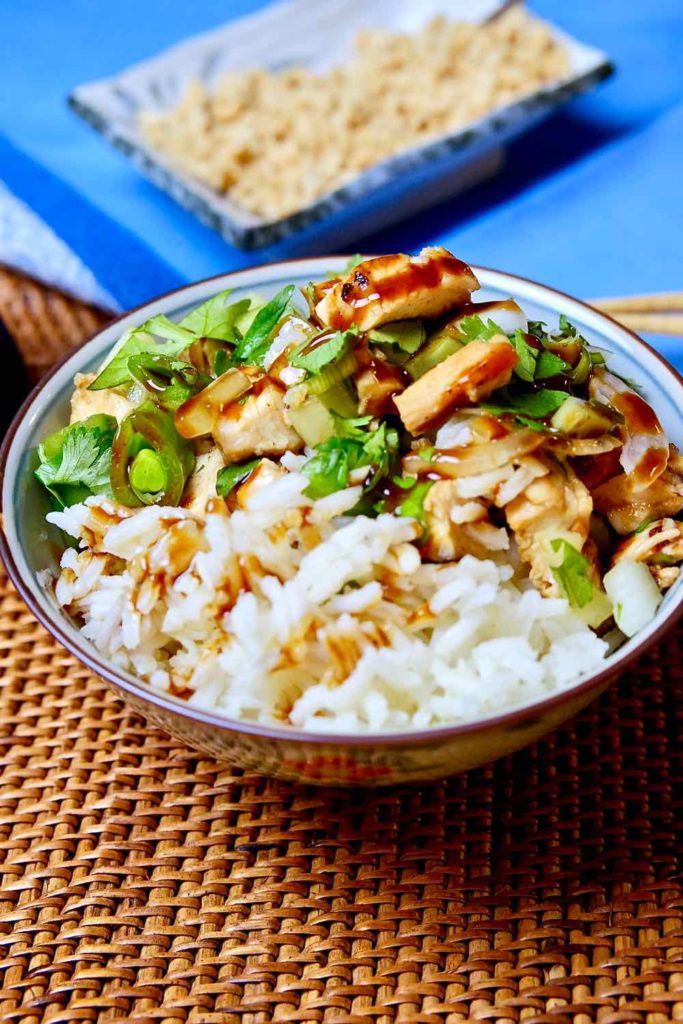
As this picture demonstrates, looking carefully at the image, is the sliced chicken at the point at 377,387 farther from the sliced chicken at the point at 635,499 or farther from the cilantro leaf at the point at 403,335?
the sliced chicken at the point at 635,499

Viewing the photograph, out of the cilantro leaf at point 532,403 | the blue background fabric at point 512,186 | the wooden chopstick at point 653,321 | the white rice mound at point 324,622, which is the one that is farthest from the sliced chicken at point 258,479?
the blue background fabric at point 512,186

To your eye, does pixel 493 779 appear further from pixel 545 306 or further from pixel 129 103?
pixel 129 103

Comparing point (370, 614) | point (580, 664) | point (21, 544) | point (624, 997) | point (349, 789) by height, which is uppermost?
point (21, 544)

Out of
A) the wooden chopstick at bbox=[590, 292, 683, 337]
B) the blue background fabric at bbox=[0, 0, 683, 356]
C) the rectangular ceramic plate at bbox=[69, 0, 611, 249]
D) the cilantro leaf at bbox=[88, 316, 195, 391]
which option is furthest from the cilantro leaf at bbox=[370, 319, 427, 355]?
the rectangular ceramic plate at bbox=[69, 0, 611, 249]

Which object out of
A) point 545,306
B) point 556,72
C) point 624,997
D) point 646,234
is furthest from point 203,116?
point 624,997

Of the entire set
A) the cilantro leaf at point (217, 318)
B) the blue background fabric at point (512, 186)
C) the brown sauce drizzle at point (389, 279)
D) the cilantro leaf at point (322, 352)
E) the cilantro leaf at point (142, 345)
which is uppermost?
the brown sauce drizzle at point (389, 279)
